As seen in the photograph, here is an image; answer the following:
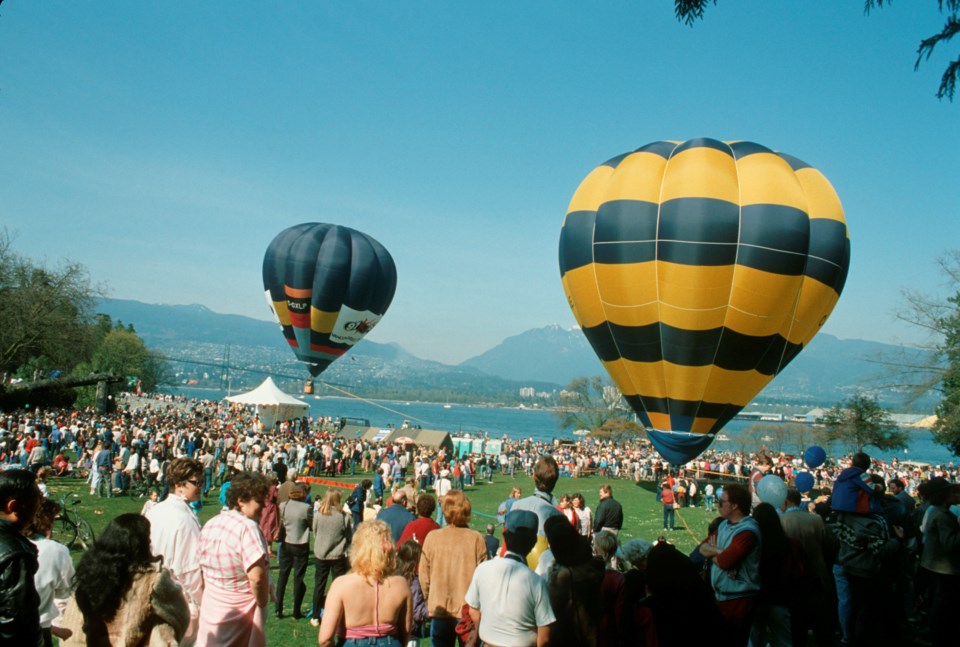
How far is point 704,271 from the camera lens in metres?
13.7

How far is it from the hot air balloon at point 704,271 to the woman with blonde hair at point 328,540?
29.3 ft

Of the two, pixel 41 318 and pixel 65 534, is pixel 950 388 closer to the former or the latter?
pixel 65 534

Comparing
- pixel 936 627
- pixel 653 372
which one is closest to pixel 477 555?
pixel 936 627

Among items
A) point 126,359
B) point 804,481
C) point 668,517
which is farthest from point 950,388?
point 126,359

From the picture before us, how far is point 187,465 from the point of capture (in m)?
4.45

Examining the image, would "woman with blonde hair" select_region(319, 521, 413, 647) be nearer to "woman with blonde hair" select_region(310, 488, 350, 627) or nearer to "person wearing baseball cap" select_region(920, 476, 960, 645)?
"woman with blonde hair" select_region(310, 488, 350, 627)

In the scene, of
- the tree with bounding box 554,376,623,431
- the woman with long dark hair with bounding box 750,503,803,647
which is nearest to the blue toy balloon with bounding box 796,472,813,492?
the woman with long dark hair with bounding box 750,503,803,647

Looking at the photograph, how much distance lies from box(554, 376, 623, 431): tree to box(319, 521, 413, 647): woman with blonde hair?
2669 inches

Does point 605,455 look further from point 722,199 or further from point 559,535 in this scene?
point 559,535

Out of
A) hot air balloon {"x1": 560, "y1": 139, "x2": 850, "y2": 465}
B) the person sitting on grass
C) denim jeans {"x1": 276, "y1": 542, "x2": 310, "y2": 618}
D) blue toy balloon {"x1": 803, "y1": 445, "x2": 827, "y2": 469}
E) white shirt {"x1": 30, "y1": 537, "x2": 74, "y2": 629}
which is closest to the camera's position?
the person sitting on grass

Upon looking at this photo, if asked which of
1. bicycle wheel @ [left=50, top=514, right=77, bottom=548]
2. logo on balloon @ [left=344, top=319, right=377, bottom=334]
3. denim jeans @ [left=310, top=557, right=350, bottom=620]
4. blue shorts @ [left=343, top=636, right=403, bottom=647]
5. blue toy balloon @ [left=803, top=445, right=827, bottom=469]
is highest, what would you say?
logo on balloon @ [left=344, top=319, right=377, bottom=334]

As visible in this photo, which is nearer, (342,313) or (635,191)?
(635,191)

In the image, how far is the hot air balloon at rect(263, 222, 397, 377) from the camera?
2511 centimetres

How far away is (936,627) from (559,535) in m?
4.03
